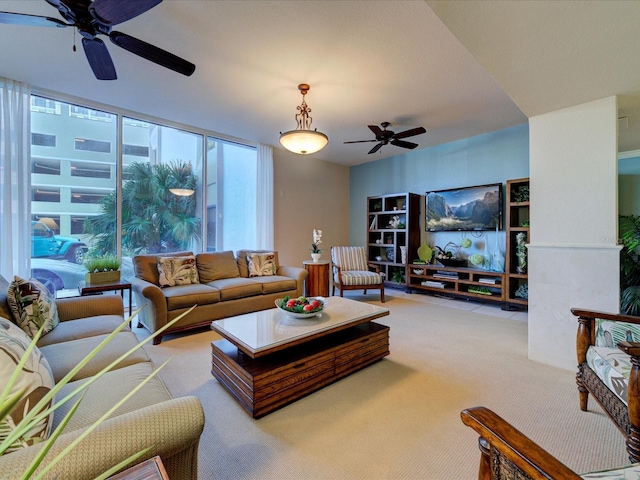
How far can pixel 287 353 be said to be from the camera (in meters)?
2.00

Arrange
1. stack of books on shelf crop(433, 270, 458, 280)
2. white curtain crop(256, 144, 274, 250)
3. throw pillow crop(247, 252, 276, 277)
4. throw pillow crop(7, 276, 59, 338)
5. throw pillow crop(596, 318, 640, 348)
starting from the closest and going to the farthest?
1. throw pillow crop(596, 318, 640, 348)
2. throw pillow crop(7, 276, 59, 338)
3. throw pillow crop(247, 252, 276, 277)
4. stack of books on shelf crop(433, 270, 458, 280)
5. white curtain crop(256, 144, 274, 250)

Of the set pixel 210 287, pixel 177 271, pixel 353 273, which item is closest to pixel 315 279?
pixel 353 273

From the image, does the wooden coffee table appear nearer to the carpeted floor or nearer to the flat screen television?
the carpeted floor

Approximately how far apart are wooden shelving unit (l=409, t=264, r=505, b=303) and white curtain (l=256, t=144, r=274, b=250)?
2.71 m

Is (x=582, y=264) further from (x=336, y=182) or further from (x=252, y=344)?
(x=336, y=182)

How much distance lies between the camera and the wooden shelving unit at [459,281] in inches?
167

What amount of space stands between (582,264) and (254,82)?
11.3 feet

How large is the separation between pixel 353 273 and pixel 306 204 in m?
1.96

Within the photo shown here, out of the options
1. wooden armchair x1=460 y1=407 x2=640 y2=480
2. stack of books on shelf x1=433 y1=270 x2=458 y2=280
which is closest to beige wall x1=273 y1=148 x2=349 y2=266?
stack of books on shelf x1=433 y1=270 x2=458 y2=280

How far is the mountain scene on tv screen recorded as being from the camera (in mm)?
4441

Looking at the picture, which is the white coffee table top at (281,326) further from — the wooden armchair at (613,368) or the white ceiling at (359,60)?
the white ceiling at (359,60)

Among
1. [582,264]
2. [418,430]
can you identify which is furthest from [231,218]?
[582,264]

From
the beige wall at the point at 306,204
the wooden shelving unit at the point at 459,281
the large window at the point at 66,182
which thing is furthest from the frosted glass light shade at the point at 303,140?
the wooden shelving unit at the point at 459,281

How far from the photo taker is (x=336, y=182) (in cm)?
A: 646
